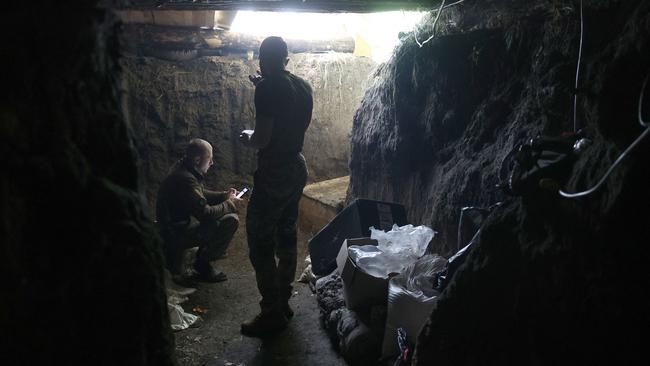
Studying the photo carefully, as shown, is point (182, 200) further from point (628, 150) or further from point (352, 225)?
point (628, 150)

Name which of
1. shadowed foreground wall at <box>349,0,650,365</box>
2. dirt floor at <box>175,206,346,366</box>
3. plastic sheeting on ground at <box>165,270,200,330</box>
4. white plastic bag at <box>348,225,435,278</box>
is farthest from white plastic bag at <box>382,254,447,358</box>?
plastic sheeting on ground at <box>165,270,200,330</box>

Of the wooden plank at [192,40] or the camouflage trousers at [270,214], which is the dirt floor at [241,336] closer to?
the camouflage trousers at [270,214]

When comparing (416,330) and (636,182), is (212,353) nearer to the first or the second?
(416,330)

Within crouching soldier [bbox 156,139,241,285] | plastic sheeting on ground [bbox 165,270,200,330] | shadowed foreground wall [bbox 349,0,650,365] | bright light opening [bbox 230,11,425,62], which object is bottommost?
plastic sheeting on ground [bbox 165,270,200,330]

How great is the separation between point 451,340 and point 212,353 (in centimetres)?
195

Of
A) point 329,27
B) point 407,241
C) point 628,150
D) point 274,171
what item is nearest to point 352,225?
point 407,241

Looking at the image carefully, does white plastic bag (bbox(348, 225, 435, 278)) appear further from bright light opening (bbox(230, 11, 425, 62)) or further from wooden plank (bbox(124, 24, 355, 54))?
wooden plank (bbox(124, 24, 355, 54))

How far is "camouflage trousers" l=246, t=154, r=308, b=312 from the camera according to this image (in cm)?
358

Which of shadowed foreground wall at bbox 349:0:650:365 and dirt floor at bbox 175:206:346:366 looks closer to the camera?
shadowed foreground wall at bbox 349:0:650:365

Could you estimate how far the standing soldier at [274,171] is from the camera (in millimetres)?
3420

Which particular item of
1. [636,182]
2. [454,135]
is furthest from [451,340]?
[454,135]

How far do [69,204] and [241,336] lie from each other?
2693mm

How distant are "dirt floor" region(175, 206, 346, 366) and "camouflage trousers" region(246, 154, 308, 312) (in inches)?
11.8

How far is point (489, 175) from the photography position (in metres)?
3.13
